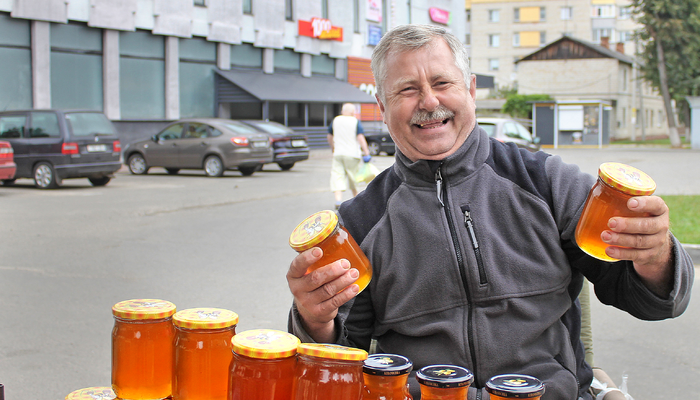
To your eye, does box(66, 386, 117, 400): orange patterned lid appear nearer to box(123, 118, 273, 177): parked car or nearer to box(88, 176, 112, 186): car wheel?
box(88, 176, 112, 186): car wheel

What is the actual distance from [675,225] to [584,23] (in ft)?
251

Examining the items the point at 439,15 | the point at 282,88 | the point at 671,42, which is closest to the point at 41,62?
the point at 282,88

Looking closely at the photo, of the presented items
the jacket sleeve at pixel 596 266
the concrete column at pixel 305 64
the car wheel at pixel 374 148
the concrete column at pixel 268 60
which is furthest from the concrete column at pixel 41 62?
the jacket sleeve at pixel 596 266

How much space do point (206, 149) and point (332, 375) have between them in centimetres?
1896

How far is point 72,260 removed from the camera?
8281mm

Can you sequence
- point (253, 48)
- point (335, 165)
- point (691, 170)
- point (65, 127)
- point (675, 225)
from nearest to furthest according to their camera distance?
point (675, 225), point (335, 165), point (65, 127), point (691, 170), point (253, 48)

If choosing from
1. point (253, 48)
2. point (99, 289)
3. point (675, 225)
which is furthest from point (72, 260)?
point (253, 48)

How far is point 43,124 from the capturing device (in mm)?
16812

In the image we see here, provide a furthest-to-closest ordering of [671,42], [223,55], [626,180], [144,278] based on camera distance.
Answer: [671,42] < [223,55] < [144,278] < [626,180]

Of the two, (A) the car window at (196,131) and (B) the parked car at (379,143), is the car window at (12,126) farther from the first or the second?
(B) the parked car at (379,143)

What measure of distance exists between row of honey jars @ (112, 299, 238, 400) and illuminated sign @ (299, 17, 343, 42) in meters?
33.3

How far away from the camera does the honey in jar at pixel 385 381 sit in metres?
1.73

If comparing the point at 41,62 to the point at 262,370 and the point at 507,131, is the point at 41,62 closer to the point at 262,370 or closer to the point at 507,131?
the point at 507,131

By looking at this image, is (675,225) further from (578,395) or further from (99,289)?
(578,395)
